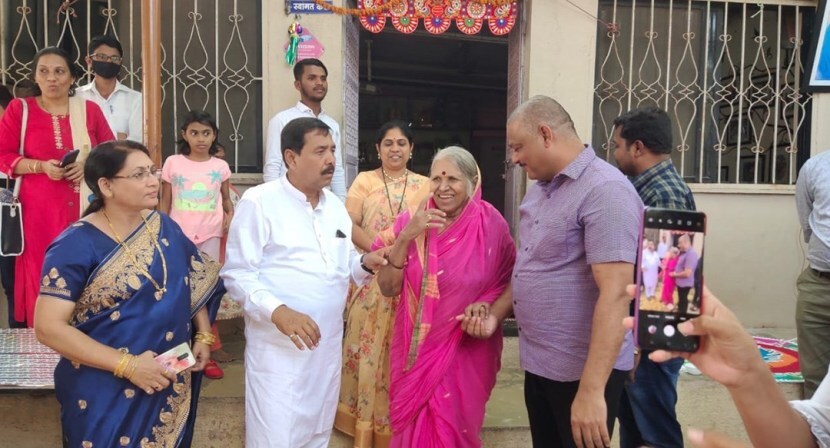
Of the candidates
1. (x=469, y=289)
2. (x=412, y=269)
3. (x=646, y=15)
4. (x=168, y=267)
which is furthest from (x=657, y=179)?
(x=646, y=15)

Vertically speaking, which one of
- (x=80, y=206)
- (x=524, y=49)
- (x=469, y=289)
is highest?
(x=524, y=49)

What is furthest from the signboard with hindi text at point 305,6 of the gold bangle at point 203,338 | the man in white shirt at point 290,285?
the gold bangle at point 203,338

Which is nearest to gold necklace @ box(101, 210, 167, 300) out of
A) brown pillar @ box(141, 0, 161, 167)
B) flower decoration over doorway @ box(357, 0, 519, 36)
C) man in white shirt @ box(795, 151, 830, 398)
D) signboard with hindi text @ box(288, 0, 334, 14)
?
brown pillar @ box(141, 0, 161, 167)

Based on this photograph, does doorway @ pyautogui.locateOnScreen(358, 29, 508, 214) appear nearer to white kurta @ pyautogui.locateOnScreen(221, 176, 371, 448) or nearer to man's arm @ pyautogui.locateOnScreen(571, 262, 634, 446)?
white kurta @ pyautogui.locateOnScreen(221, 176, 371, 448)

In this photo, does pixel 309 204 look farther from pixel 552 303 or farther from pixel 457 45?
pixel 457 45

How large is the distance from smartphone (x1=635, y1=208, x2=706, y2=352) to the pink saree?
146 cm

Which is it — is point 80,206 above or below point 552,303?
above

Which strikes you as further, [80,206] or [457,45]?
[457,45]

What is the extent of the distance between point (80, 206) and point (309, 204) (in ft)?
5.21

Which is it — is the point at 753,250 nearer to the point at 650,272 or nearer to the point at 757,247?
the point at 757,247

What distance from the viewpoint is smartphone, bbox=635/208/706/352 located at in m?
1.25

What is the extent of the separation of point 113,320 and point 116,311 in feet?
0.10

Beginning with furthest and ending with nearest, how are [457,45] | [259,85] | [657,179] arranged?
[457,45], [259,85], [657,179]

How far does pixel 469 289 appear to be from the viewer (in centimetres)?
273
